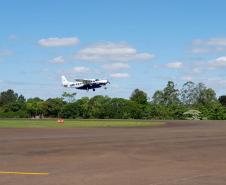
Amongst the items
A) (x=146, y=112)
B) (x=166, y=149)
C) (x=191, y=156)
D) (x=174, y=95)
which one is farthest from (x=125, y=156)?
(x=174, y=95)

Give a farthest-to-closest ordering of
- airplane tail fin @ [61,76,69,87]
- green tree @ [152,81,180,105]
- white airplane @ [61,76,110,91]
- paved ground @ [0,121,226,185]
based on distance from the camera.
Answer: green tree @ [152,81,180,105], airplane tail fin @ [61,76,69,87], white airplane @ [61,76,110,91], paved ground @ [0,121,226,185]

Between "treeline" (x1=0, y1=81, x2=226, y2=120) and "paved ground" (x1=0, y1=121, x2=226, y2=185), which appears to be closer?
"paved ground" (x1=0, y1=121, x2=226, y2=185)

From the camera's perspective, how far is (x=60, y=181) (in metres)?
13.8

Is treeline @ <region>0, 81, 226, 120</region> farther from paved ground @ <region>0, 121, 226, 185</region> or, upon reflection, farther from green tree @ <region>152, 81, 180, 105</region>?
paved ground @ <region>0, 121, 226, 185</region>

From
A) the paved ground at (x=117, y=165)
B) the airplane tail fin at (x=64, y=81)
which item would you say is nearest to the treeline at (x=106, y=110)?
the airplane tail fin at (x=64, y=81)

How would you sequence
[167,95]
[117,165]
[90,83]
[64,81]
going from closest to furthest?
1. [117,165]
2. [90,83]
3. [64,81]
4. [167,95]

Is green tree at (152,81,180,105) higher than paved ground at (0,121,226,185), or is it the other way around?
green tree at (152,81,180,105)

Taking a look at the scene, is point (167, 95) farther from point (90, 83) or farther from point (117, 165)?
point (117, 165)

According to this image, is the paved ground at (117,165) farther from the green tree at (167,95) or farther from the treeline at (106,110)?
the green tree at (167,95)

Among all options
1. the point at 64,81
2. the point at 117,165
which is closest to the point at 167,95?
the point at 64,81

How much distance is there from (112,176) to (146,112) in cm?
10386

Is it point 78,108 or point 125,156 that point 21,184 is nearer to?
point 125,156

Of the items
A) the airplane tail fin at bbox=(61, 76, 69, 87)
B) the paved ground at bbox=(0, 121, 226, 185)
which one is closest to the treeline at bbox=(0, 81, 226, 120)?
the airplane tail fin at bbox=(61, 76, 69, 87)

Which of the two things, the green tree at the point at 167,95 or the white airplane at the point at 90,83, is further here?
the green tree at the point at 167,95
